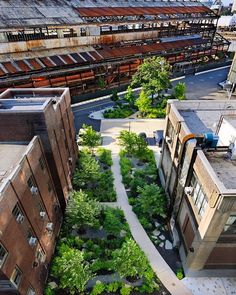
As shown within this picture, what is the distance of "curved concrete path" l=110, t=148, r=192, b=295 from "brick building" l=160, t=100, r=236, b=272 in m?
1.91

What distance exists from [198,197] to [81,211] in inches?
446

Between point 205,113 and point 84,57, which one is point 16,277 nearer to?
point 205,113

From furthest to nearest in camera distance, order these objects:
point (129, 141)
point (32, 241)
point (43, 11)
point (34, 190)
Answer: point (43, 11) → point (129, 141) → point (34, 190) → point (32, 241)

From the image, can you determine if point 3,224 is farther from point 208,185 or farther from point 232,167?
point 232,167

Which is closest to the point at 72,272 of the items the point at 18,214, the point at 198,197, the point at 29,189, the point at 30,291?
the point at 30,291

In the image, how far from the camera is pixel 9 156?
60.9 ft

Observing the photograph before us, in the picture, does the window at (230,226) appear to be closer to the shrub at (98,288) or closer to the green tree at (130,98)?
the shrub at (98,288)

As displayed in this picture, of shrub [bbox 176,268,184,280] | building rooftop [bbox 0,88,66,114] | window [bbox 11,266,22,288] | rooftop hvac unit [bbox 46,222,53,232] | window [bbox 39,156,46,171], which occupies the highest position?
building rooftop [bbox 0,88,66,114]

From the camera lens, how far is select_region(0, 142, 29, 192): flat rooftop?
16877 mm

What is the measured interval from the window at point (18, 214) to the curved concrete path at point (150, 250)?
13.1m

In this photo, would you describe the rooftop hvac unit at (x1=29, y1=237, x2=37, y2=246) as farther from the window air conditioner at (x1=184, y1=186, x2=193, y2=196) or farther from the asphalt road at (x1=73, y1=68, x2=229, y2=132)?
the asphalt road at (x1=73, y1=68, x2=229, y2=132)

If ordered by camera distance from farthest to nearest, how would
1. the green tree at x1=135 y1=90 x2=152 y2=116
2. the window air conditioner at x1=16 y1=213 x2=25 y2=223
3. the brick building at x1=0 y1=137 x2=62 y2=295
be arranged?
the green tree at x1=135 y1=90 x2=152 y2=116, the window air conditioner at x1=16 y1=213 x2=25 y2=223, the brick building at x1=0 y1=137 x2=62 y2=295

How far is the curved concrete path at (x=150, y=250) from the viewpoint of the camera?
2093 centimetres

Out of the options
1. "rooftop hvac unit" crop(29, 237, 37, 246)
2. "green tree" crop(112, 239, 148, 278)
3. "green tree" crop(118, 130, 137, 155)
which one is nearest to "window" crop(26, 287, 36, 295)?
"rooftop hvac unit" crop(29, 237, 37, 246)
